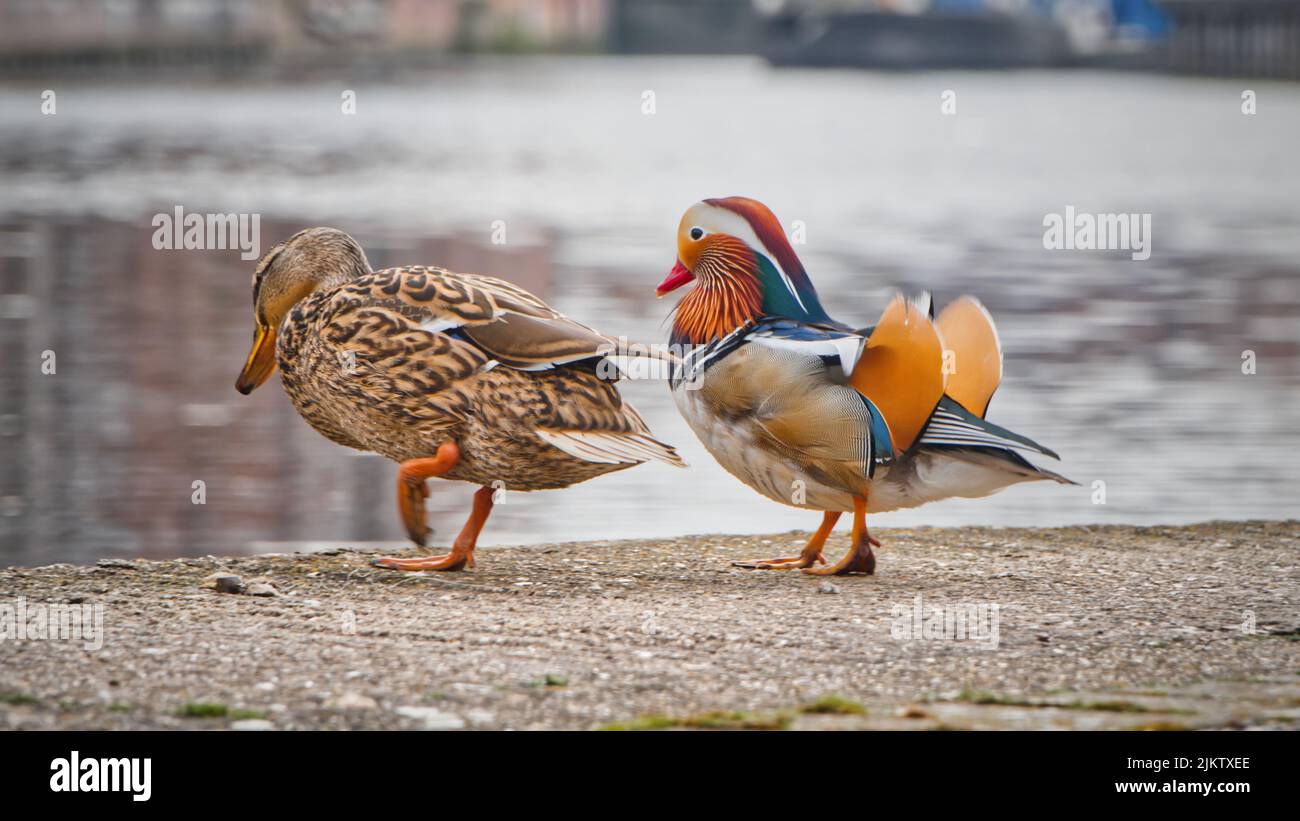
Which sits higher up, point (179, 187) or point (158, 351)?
point (179, 187)

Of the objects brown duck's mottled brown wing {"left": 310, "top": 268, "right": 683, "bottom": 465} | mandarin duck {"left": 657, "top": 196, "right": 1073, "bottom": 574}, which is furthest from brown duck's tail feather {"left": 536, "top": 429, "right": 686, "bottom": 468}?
mandarin duck {"left": 657, "top": 196, "right": 1073, "bottom": 574}

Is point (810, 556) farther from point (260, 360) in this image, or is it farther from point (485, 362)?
point (260, 360)

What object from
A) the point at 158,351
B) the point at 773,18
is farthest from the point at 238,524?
the point at 773,18

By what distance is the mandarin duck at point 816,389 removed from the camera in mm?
6219


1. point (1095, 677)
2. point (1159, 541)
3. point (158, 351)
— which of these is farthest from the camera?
point (158, 351)

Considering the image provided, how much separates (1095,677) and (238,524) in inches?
159

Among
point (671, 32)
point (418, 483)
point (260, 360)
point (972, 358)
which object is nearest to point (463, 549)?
point (418, 483)

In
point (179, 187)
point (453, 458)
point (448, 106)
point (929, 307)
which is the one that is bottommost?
point (453, 458)

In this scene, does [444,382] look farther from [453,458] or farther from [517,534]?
[517,534]

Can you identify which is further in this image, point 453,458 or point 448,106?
point 448,106

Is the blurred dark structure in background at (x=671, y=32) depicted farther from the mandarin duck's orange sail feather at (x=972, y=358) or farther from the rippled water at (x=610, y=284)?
the mandarin duck's orange sail feather at (x=972, y=358)

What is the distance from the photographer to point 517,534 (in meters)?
7.90

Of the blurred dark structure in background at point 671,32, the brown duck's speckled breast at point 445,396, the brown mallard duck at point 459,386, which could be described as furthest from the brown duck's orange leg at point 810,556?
the blurred dark structure in background at point 671,32

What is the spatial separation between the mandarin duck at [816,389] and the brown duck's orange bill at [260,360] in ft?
4.83
